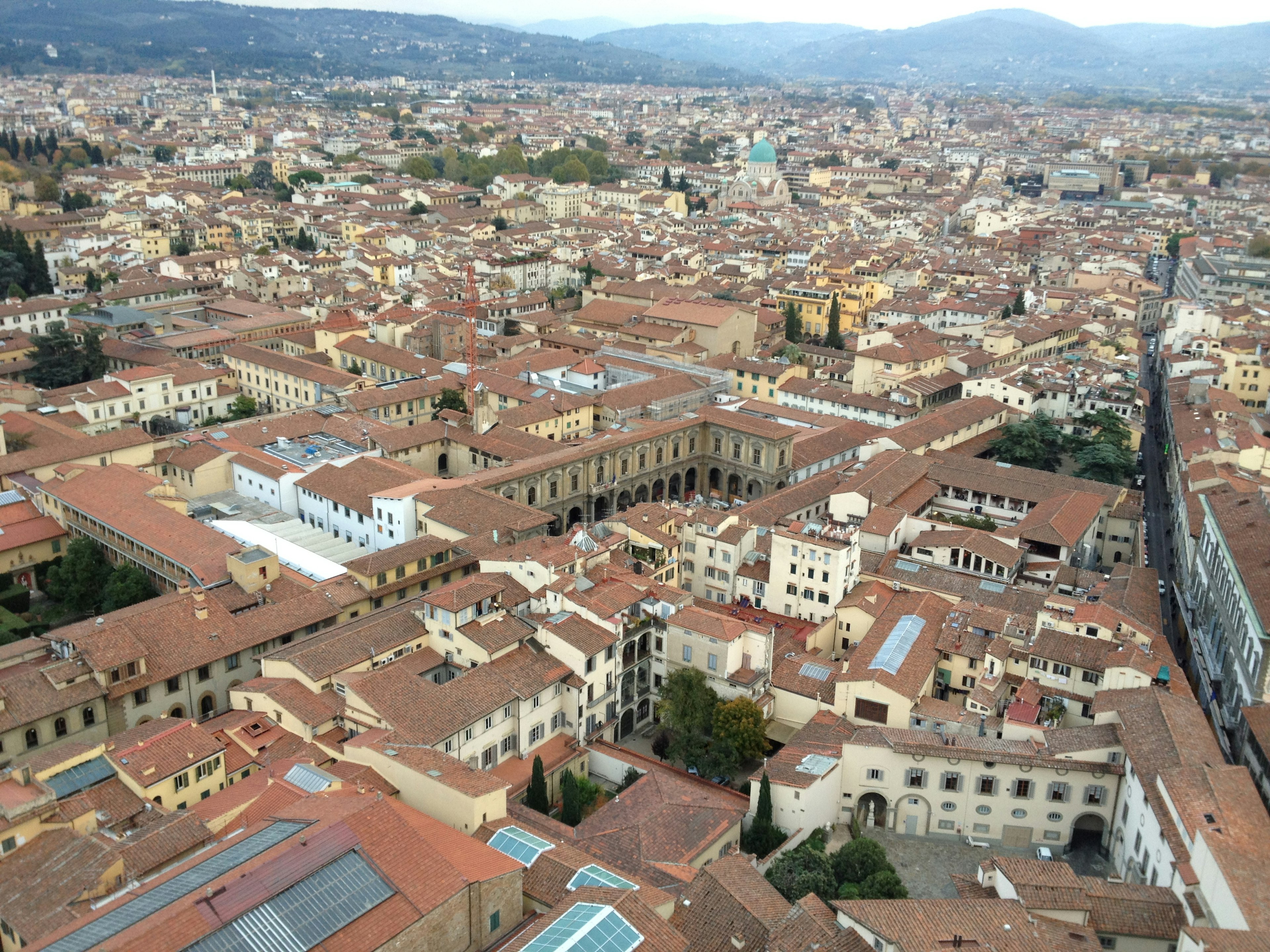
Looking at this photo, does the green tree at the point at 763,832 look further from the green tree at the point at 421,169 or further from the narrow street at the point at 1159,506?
the green tree at the point at 421,169

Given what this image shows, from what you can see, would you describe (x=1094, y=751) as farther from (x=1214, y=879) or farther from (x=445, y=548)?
(x=445, y=548)

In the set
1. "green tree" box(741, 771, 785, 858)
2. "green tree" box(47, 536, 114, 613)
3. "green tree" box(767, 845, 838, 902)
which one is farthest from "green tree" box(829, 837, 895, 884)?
"green tree" box(47, 536, 114, 613)

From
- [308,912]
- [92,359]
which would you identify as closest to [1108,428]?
[308,912]

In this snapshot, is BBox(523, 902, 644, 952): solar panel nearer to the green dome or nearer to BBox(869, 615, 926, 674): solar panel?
BBox(869, 615, 926, 674): solar panel

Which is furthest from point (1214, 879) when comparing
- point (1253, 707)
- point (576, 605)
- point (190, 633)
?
point (190, 633)

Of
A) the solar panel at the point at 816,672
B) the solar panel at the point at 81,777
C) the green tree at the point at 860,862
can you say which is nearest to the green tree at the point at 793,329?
the solar panel at the point at 816,672
